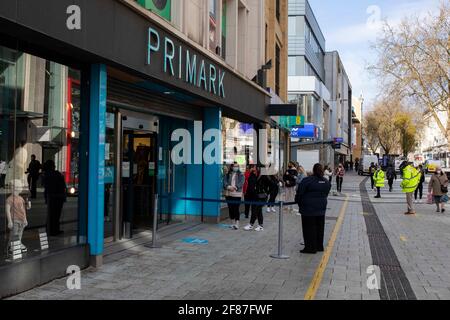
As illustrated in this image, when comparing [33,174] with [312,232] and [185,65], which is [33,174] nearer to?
[185,65]

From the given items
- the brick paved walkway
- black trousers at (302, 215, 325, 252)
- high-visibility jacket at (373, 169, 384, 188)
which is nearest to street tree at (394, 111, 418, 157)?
high-visibility jacket at (373, 169, 384, 188)

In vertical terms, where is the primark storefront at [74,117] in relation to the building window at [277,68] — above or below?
below

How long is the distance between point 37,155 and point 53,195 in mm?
687

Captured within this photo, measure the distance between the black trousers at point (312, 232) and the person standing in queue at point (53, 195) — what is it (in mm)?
4448

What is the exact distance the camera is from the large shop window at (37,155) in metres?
5.82

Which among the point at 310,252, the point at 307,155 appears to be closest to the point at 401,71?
the point at 307,155

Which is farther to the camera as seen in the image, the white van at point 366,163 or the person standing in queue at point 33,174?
the white van at point 366,163

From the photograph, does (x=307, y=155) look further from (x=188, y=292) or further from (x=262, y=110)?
(x=188, y=292)

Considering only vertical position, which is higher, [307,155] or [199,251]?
[307,155]

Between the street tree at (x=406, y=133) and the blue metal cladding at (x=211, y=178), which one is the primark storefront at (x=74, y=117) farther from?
the street tree at (x=406, y=133)

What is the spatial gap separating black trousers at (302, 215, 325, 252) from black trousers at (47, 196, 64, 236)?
4476mm

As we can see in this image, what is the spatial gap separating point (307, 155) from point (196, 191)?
34.2 m

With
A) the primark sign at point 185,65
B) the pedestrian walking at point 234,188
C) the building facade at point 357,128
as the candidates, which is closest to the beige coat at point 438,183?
the pedestrian walking at point 234,188

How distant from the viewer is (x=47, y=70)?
21.3 feet
